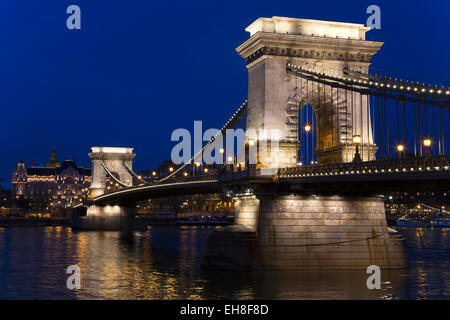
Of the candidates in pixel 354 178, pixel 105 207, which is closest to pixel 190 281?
pixel 354 178

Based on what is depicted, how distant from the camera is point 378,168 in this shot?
29.6 metres

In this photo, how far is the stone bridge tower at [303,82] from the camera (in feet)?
135

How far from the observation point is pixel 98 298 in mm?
31688

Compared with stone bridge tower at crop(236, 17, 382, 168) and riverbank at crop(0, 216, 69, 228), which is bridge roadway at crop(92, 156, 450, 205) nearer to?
stone bridge tower at crop(236, 17, 382, 168)

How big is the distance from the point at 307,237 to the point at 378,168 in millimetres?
9293

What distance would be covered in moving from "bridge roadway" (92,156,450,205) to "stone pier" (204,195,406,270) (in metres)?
0.88

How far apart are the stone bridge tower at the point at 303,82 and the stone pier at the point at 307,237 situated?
3.70 m

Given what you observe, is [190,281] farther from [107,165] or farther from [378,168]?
[107,165]

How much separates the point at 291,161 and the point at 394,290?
38.3 feet

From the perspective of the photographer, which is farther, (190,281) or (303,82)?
(303,82)

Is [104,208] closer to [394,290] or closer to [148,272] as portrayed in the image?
[148,272]

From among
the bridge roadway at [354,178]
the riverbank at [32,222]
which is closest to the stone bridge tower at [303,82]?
the bridge roadway at [354,178]
